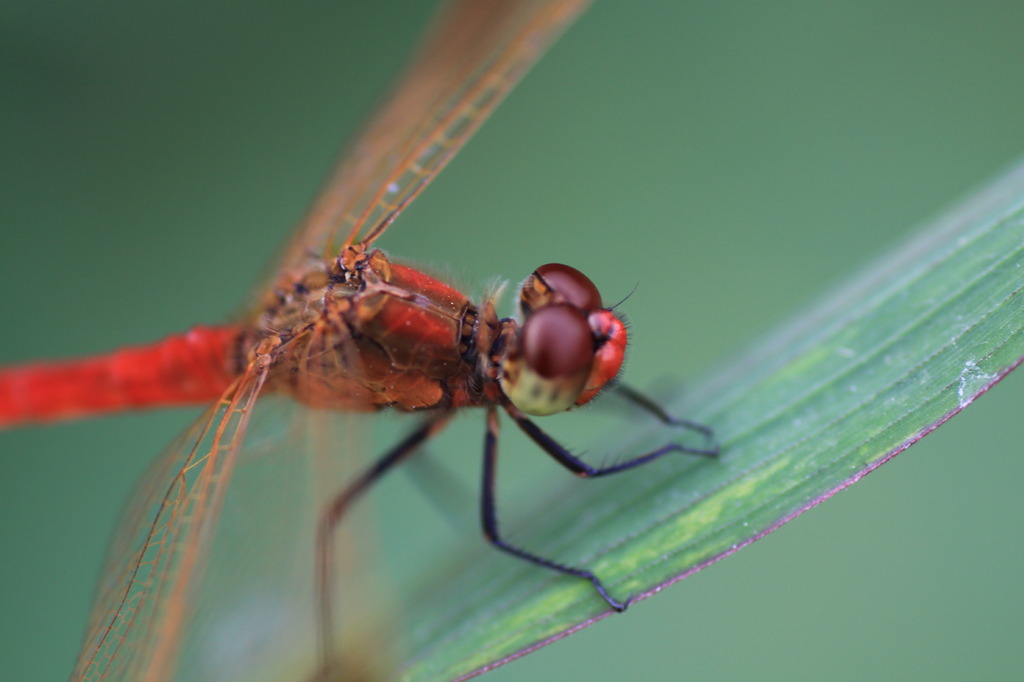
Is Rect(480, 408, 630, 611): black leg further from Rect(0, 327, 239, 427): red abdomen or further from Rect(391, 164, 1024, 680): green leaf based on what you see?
Rect(0, 327, 239, 427): red abdomen

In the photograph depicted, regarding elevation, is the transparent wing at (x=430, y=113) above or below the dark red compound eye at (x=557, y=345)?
above

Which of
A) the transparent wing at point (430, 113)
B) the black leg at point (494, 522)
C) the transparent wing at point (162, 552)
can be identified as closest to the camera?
the black leg at point (494, 522)

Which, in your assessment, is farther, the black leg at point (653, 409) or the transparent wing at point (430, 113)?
the transparent wing at point (430, 113)

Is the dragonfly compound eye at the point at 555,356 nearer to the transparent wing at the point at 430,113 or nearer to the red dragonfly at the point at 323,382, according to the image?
the red dragonfly at the point at 323,382

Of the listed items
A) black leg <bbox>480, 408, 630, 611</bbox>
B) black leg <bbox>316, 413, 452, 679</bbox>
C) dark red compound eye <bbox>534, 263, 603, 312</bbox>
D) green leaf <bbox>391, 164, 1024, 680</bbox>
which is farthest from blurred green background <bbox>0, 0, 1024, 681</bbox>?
dark red compound eye <bbox>534, 263, 603, 312</bbox>

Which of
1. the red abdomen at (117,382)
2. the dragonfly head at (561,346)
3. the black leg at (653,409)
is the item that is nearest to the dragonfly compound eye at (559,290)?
the dragonfly head at (561,346)

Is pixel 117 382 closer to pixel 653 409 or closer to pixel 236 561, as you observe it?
pixel 236 561

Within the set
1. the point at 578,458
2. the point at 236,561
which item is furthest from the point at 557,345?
the point at 236,561
